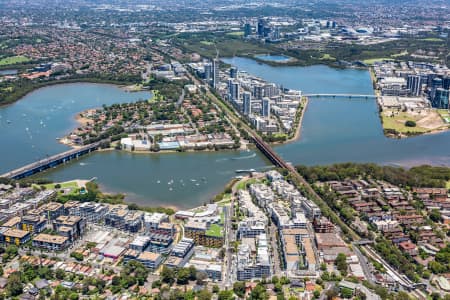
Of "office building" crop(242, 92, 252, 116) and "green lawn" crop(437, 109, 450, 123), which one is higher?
"office building" crop(242, 92, 252, 116)

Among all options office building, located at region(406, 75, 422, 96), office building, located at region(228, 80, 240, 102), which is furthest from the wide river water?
office building, located at region(228, 80, 240, 102)

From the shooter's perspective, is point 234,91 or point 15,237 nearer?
point 15,237

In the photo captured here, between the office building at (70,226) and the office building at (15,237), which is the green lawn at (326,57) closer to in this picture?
the office building at (70,226)

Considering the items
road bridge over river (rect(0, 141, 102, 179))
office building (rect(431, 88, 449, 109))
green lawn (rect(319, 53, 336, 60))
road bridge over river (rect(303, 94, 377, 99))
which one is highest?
green lawn (rect(319, 53, 336, 60))

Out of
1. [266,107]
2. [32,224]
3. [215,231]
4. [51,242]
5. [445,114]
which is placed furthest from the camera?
[445,114]

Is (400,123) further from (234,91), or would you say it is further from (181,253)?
(181,253)

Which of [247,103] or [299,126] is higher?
[247,103]

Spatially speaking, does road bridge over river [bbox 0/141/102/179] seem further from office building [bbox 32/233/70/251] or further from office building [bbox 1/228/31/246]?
office building [bbox 32/233/70/251]

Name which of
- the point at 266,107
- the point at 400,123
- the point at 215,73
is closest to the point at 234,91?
the point at 266,107
